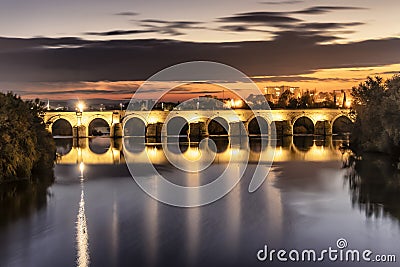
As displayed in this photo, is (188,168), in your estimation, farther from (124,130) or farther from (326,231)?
(124,130)

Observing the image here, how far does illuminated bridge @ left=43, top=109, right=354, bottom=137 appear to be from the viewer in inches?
2525

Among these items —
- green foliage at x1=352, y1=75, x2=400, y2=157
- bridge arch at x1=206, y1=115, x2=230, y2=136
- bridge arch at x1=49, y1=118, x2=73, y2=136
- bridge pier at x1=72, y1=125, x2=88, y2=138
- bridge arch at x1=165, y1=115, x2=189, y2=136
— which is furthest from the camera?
bridge arch at x1=49, y1=118, x2=73, y2=136

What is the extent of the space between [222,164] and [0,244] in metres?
19.6

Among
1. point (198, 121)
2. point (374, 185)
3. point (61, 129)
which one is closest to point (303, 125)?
point (198, 121)

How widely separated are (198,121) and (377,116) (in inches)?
1290

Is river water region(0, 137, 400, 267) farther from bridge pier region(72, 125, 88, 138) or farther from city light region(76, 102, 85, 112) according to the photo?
city light region(76, 102, 85, 112)

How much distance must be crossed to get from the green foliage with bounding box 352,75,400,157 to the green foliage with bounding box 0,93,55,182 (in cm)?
1697

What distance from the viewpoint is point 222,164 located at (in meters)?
33.2

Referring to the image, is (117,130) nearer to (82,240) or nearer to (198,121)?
(198,121)

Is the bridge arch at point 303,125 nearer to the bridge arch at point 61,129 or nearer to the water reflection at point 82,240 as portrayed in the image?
the bridge arch at point 61,129

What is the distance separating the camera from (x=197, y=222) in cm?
1739

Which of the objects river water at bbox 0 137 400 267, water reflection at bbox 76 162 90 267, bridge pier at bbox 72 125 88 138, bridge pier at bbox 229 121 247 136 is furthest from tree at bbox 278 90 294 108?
water reflection at bbox 76 162 90 267

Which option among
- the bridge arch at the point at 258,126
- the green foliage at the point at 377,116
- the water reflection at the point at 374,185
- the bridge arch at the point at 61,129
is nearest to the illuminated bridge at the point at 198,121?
the bridge arch at the point at 258,126

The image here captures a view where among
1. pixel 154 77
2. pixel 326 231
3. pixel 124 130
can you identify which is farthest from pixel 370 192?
pixel 124 130
